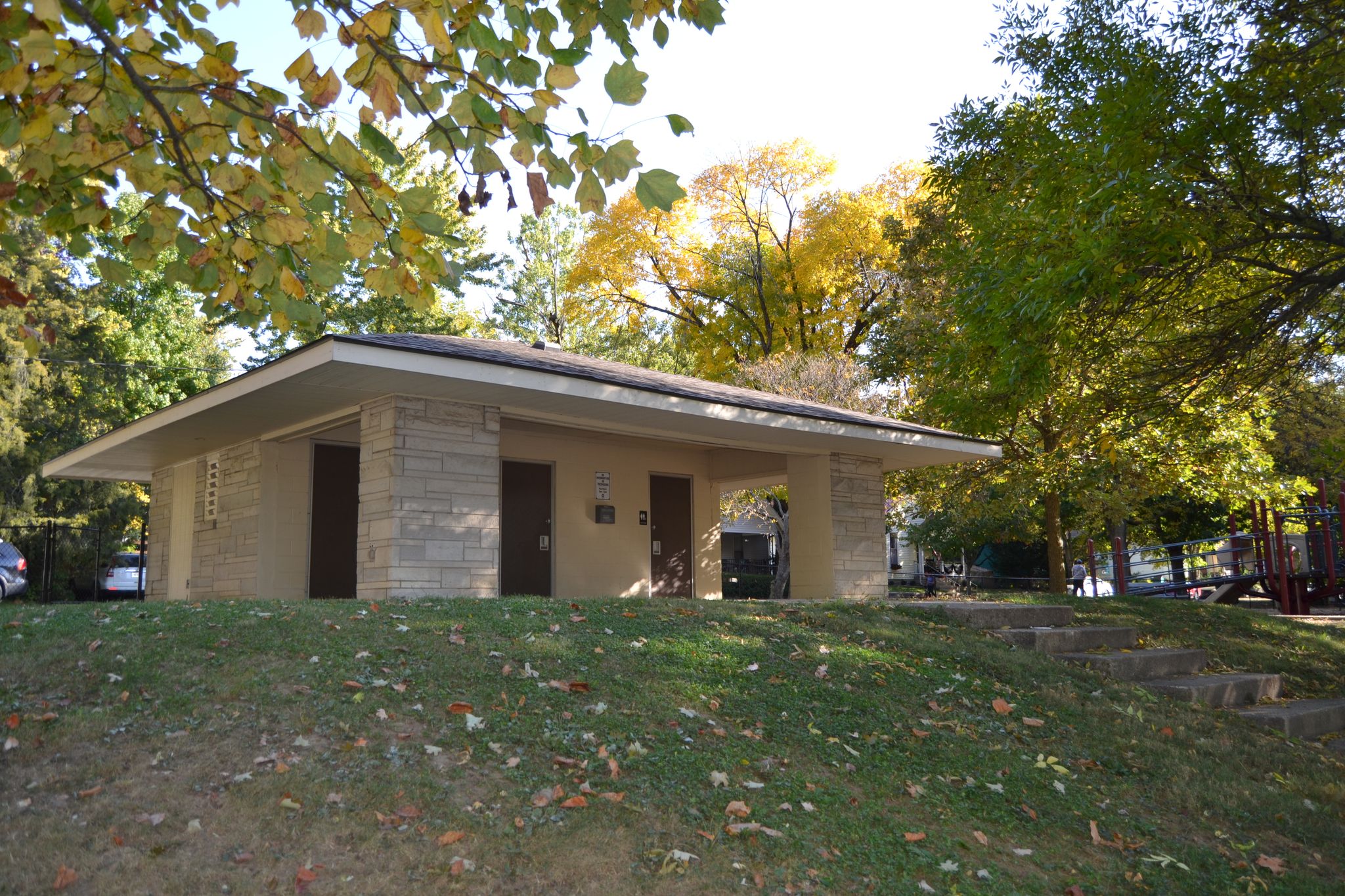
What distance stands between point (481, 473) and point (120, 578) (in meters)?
15.5

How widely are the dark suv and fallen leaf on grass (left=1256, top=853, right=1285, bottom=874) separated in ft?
57.1

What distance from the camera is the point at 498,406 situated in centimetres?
1050

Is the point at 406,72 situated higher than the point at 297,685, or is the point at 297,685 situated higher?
the point at 406,72

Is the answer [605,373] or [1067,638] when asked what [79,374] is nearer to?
[605,373]

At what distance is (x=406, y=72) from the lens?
4.36m

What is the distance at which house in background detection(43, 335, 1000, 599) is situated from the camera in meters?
9.62

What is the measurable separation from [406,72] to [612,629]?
468cm

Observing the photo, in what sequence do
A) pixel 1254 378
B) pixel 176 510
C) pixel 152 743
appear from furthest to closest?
pixel 176 510
pixel 1254 378
pixel 152 743

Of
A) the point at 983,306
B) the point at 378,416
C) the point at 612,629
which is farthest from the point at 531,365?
the point at 983,306

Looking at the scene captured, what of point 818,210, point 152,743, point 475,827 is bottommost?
point 475,827

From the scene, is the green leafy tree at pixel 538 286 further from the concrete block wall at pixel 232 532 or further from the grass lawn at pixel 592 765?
the grass lawn at pixel 592 765

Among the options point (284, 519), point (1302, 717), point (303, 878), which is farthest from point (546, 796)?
point (284, 519)

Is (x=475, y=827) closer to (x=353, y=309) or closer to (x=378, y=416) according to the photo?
(x=378, y=416)

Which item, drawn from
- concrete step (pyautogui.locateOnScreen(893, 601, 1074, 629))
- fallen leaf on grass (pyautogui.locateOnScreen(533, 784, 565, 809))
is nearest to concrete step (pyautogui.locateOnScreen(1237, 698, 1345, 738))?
concrete step (pyautogui.locateOnScreen(893, 601, 1074, 629))
